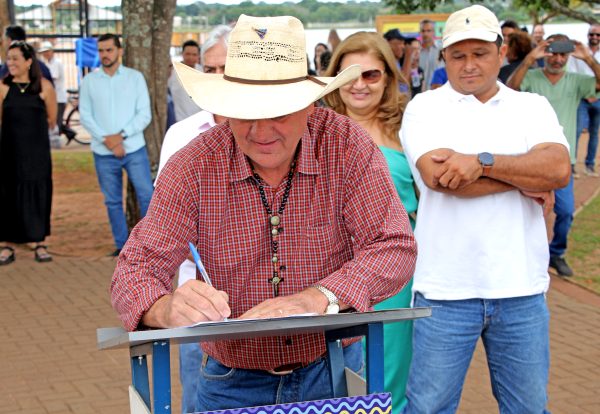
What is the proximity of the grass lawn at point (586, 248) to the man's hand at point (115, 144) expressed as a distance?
4532mm

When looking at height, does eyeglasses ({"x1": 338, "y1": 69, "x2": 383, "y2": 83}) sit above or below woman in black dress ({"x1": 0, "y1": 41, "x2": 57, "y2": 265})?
above

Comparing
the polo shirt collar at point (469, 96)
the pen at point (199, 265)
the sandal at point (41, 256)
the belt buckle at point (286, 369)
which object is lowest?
the sandal at point (41, 256)

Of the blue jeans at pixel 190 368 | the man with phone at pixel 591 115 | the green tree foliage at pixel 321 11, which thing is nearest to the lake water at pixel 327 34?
the green tree foliage at pixel 321 11

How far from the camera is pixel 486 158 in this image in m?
3.54

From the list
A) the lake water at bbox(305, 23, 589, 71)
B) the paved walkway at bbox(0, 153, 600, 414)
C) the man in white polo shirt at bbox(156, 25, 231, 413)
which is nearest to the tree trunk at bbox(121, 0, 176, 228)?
the paved walkway at bbox(0, 153, 600, 414)

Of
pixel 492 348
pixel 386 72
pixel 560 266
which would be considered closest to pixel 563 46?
pixel 560 266

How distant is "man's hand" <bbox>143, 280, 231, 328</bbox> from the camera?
2.13 m

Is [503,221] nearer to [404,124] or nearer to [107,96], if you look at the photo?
[404,124]

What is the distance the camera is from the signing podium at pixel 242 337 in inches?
76.9

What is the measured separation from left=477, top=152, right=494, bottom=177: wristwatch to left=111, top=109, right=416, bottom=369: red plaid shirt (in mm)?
988

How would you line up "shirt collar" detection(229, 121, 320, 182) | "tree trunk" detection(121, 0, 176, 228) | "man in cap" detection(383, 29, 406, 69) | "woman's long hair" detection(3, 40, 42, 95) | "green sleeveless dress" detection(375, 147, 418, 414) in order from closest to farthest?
1. "shirt collar" detection(229, 121, 320, 182)
2. "green sleeveless dress" detection(375, 147, 418, 414)
3. "woman's long hair" detection(3, 40, 42, 95)
4. "tree trunk" detection(121, 0, 176, 228)
5. "man in cap" detection(383, 29, 406, 69)

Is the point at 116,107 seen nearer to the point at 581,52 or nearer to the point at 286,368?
the point at 581,52

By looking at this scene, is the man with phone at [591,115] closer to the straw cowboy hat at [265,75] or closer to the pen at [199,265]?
the straw cowboy hat at [265,75]

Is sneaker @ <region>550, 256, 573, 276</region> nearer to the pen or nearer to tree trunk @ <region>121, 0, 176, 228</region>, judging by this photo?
tree trunk @ <region>121, 0, 176, 228</region>
